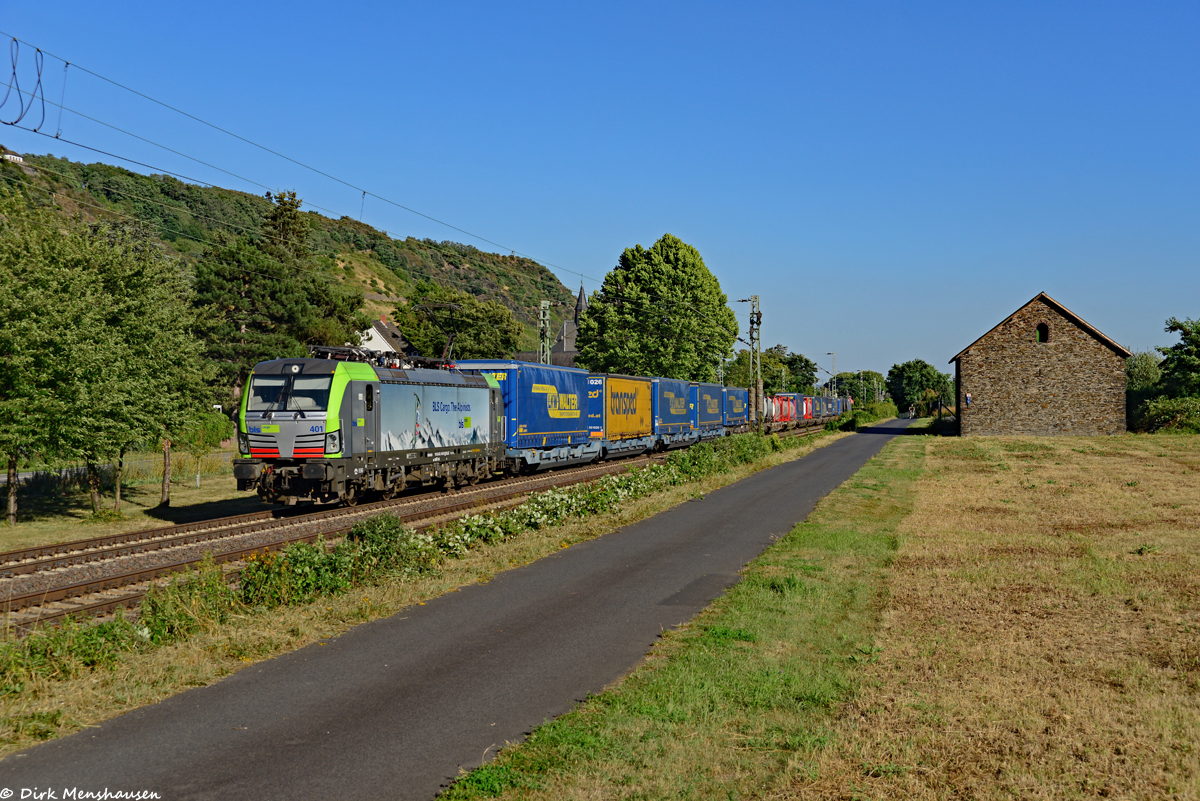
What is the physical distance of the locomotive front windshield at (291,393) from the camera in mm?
21109

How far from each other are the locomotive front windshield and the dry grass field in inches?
581

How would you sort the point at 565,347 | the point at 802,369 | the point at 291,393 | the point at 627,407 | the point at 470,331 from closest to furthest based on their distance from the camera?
the point at 291,393, the point at 627,407, the point at 470,331, the point at 565,347, the point at 802,369

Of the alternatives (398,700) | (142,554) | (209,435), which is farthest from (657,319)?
(398,700)

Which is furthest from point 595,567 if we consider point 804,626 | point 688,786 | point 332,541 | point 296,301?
point 296,301

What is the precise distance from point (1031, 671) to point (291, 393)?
1826cm

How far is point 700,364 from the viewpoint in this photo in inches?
2616

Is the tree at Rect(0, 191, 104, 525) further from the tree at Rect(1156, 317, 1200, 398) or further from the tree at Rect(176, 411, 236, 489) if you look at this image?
the tree at Rect(1156, 317, 1200, 398)

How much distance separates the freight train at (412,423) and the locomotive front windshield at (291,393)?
27mm

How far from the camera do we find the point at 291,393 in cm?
2127

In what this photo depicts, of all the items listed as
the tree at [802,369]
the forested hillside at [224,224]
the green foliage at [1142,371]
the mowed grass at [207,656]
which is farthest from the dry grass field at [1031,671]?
the tree at [802,369]

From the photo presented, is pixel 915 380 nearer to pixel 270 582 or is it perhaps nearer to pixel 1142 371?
pixel 1142 371

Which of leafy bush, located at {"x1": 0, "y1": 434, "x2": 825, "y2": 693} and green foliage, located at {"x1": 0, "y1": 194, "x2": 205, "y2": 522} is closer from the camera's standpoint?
leafy bush, located at {"x1": 0, "y1": 434, "x2": 825, "y2": 693}

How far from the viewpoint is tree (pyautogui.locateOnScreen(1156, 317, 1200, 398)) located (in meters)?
56.3

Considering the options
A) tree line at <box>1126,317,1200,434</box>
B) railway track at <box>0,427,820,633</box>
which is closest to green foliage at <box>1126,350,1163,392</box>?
tree line at <box>1126,317,1200,434</box>
